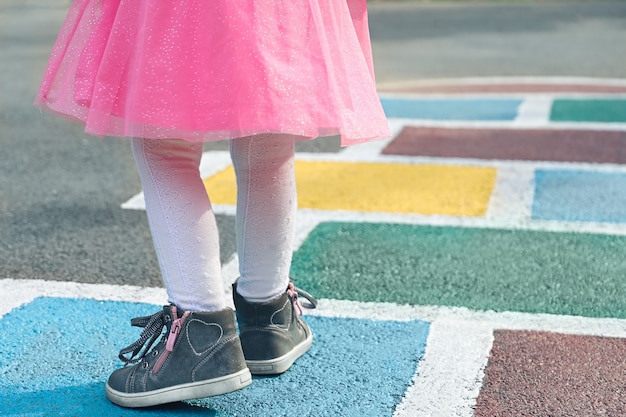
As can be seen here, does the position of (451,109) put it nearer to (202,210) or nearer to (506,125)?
(506,125)

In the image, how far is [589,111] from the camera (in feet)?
23.0

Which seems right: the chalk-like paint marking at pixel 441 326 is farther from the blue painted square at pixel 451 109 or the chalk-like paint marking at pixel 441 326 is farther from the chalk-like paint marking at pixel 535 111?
the blue painted square at pixel 451 109

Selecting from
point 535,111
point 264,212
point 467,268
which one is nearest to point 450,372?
point 264,212

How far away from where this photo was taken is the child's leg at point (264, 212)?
2480 millimetres

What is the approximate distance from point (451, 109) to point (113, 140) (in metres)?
2.52

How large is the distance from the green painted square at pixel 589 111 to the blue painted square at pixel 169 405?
162 inches

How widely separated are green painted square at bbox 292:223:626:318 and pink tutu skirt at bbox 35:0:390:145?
1.15 metres

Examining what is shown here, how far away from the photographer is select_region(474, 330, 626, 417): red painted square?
2438 mm

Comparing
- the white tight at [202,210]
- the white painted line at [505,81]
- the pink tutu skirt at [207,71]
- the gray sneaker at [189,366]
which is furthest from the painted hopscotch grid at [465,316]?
the white painted line at [505,81]

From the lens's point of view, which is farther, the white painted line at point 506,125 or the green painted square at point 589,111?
the green painted square at point 589,111

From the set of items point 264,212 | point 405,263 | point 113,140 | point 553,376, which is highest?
point 264,212

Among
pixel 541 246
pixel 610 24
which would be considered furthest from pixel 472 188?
pixel 610 24

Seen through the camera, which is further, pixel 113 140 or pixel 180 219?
pixel 113 140

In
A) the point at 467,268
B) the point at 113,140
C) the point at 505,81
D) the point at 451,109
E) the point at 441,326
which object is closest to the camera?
the point at 441,326
